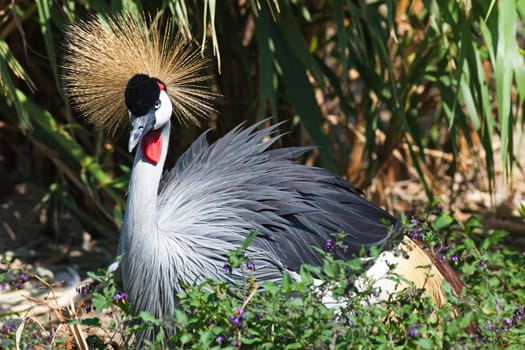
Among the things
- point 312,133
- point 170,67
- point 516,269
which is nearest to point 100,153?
point 312,133

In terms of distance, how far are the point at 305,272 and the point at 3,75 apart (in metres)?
0.92

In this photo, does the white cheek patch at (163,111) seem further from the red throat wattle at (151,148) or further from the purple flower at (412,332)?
the purple flower at (412,332)

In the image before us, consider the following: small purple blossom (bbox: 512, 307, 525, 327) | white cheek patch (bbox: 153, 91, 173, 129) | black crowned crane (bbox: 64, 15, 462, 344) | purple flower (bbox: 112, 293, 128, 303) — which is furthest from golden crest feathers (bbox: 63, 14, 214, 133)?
small purple blossom (bbox: 512, 307, 525, 327)

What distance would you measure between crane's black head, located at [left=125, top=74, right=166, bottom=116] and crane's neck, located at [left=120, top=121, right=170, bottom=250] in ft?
0.26

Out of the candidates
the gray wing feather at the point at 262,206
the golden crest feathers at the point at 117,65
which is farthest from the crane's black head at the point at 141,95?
the gray wing feather at the point at 262,206

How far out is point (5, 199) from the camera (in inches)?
124

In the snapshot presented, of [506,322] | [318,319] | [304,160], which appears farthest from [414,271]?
[304,160]

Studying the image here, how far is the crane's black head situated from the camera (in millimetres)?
1784

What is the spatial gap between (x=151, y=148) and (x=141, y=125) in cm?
6

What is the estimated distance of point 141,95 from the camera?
1.79 m

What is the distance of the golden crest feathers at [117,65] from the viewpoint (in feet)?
6.35

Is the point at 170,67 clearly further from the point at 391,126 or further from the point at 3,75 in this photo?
the point at 391,126

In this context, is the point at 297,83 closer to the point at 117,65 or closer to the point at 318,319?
the point at 117,65

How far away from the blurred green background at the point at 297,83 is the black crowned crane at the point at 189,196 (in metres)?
0.13
